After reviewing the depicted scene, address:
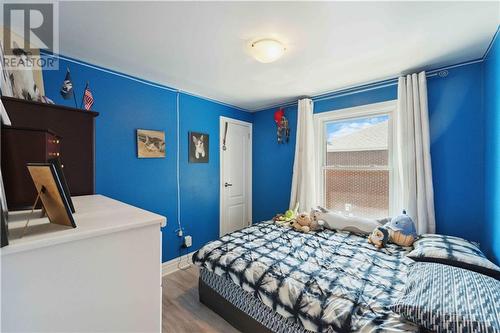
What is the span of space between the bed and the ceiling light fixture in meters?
1.75

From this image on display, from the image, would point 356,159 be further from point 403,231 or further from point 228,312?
point 228,312

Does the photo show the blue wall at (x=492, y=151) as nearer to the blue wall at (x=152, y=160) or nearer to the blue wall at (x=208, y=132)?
the blue wall at (x=208, y=132)

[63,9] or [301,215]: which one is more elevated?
[63,9]

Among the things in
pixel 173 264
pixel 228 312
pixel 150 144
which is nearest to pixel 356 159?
pixel 228 312

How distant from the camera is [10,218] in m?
0.70

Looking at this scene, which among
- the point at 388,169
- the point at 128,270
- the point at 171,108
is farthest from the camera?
the point at 171,108

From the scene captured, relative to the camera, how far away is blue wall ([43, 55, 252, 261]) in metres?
2.29

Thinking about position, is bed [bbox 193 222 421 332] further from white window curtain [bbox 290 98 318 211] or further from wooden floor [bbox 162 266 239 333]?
white window curtain [bbox 290 98 318 211]

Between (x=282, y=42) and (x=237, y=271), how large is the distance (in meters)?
1.96

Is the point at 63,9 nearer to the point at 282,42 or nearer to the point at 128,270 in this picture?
the point at 282,42

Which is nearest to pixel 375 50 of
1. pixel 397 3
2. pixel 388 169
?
pixel 397 3

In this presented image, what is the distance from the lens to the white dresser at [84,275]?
51cm

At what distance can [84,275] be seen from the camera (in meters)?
0.60

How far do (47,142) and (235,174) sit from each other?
307 cm
